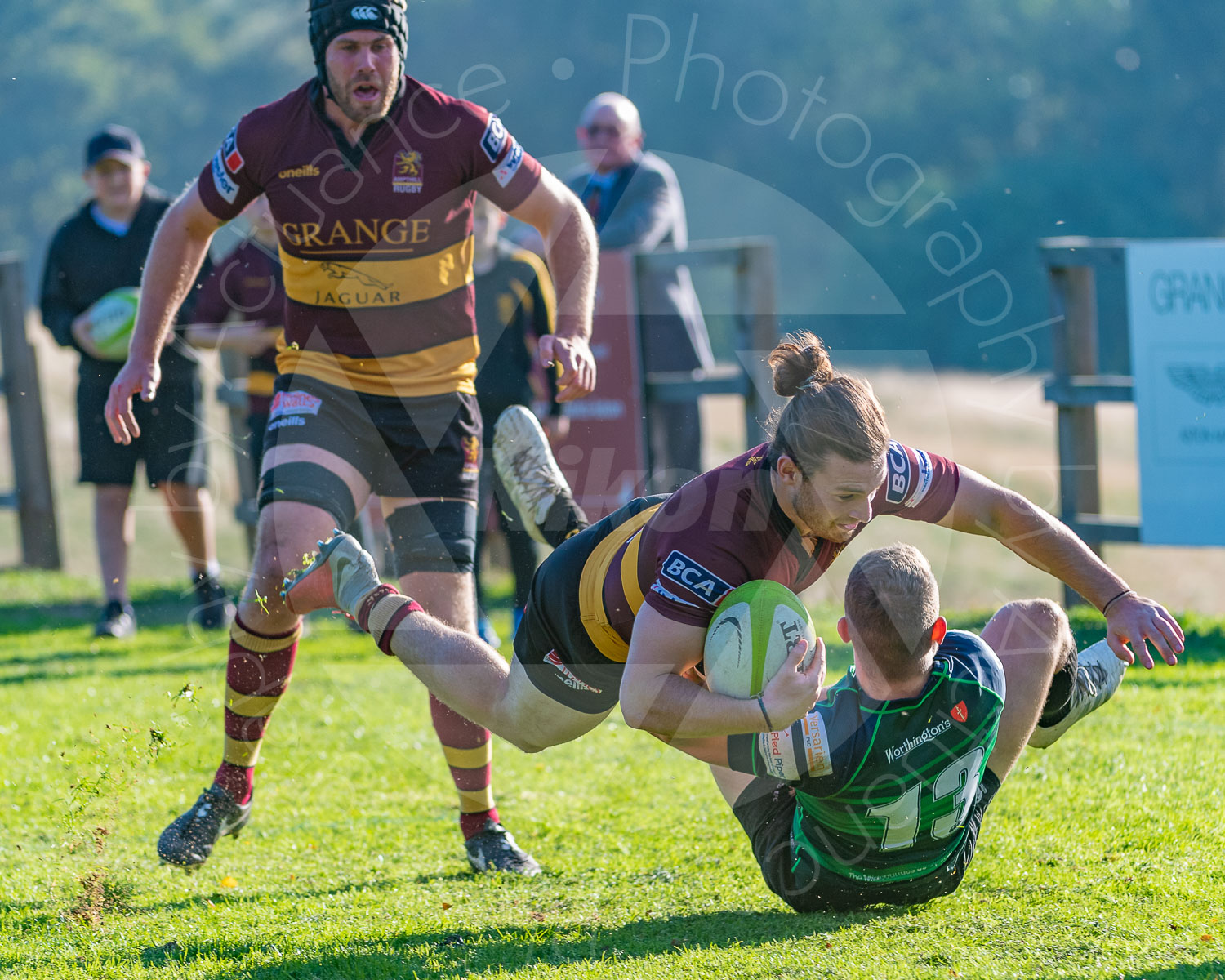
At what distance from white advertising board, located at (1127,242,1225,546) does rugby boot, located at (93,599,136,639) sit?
5593 mm

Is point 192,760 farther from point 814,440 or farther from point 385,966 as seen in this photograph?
point 814,440

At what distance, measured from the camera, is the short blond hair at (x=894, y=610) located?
9.93 feet

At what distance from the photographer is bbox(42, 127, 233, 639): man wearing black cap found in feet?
23.8

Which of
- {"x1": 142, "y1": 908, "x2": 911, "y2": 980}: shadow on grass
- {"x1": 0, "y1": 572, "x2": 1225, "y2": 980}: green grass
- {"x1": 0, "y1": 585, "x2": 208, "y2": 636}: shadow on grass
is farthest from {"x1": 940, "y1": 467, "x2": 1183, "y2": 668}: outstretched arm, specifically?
{"x1": 0, "y1": 585, "x2": 208, "y2": 636}: shadow on grass

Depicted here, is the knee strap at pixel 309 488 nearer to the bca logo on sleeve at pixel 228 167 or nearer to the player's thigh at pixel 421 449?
the player's thigh at pixel 421 449

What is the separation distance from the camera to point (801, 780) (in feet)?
10.4

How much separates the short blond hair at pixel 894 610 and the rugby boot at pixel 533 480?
4.61 ft

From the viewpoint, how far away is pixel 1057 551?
3.53 meters

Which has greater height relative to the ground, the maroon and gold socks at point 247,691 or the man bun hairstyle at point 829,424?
the man bun hairstyle at point 829,424

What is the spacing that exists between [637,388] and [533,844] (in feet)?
15.4

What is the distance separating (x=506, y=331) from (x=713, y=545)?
404 centimetres

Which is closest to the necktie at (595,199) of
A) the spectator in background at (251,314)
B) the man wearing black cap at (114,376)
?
the spectator in background at (251,314)

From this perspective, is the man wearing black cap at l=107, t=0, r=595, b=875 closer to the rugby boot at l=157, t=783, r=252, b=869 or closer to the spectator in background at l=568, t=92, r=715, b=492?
the rugby boot at l=157, t=783, r=252, b=869

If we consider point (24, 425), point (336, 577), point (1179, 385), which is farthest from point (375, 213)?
point (24, 425)
